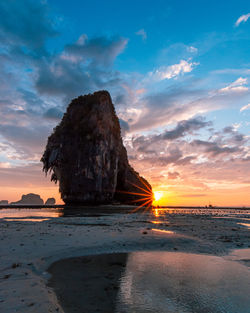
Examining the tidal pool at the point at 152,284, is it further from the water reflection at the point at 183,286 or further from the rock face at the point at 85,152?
the rock face at the point at 85,152

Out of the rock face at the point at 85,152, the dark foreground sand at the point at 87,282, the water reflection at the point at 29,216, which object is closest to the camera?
the dark foreground sand at the point at 87,282

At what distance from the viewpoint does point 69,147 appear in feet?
240

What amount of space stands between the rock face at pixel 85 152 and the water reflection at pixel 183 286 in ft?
200

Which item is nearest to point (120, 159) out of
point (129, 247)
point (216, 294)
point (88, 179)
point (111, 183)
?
point (111, 183)

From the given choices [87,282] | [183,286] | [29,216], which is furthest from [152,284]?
[29,216]

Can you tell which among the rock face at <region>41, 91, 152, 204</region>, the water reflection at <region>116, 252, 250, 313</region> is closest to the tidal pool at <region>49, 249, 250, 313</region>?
the water reflection at <region>116, 252, 250, 313</region>

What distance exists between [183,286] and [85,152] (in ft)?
220

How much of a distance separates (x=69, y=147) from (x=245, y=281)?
7133cm

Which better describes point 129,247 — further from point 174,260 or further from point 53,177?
point 53,177

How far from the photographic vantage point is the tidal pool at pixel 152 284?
449 cm

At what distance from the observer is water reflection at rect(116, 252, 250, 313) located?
14.8 ft

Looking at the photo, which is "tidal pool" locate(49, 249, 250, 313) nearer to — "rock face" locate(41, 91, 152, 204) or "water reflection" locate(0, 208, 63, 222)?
"water reflection" locate(0, 208, 63, 222)

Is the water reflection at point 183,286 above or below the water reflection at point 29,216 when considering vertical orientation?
below

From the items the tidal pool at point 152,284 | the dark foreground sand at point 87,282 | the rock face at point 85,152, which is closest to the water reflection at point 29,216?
the dark foreground sand at point 87,282
